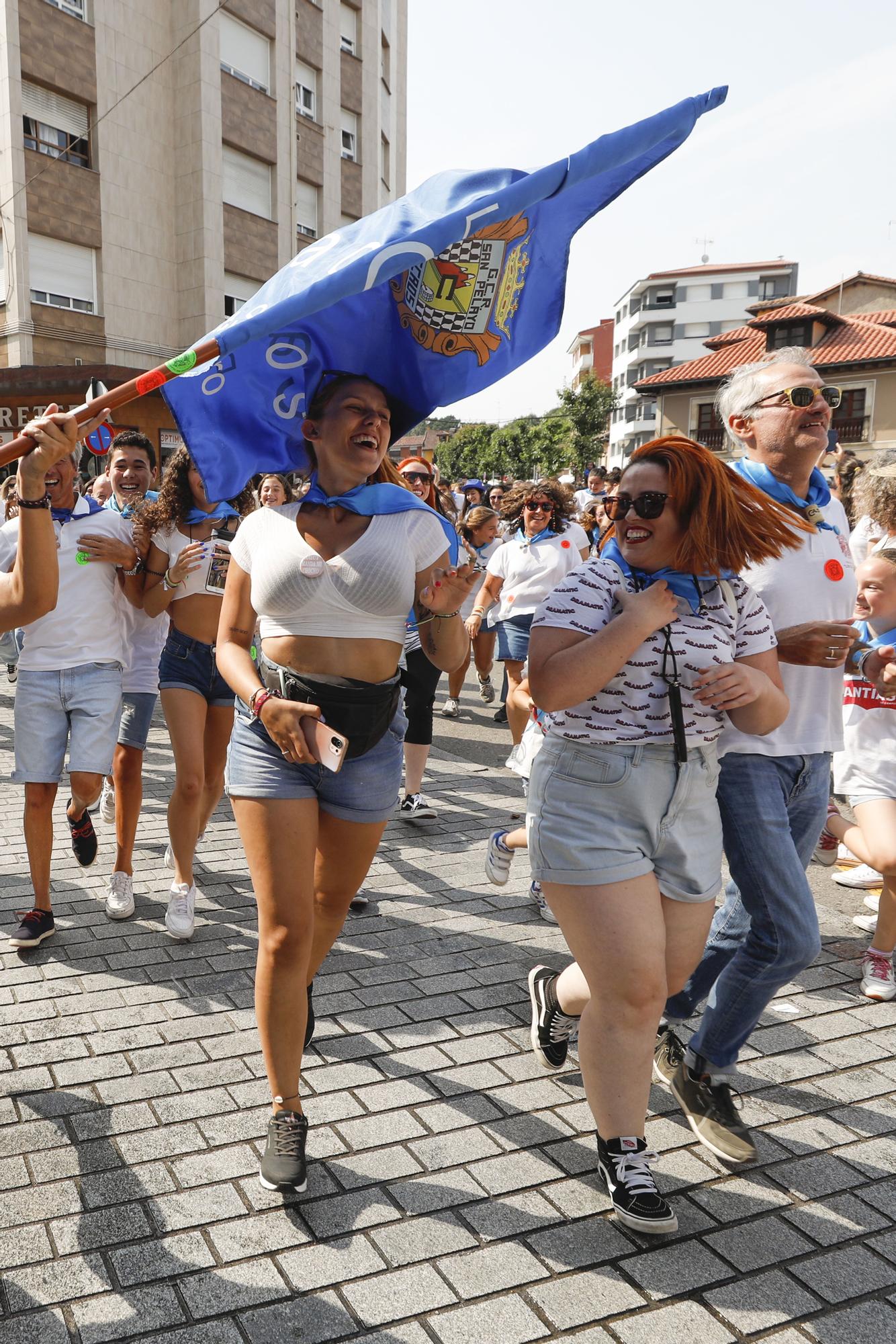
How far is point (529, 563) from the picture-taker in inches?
312

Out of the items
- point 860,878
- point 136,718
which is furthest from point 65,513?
point 860,878

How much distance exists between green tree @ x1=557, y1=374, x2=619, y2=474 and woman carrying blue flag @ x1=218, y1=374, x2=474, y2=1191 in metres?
68.2

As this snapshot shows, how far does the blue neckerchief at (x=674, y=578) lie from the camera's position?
109 inches

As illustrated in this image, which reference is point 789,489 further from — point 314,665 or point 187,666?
point 187,666

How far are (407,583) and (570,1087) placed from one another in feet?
5.78

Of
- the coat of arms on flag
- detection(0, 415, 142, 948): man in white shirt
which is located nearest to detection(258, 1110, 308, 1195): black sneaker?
detection(0, 415, 142, 948): man in white shirt

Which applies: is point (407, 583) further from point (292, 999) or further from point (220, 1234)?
point (220, 1234)

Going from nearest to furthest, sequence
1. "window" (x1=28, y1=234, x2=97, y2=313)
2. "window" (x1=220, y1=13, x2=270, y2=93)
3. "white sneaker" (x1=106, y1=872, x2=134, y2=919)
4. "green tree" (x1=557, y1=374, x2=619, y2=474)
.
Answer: "white sneaker" (x1=106, y1=872, x2=134, y2=919)
"window" (x1=28, y1=234, x2=97, y2=313)
"window" (x1=220, y1=13, x2=270, y2=93)
"green tree" (x1=557, y1=374, x2=619, y2=474)

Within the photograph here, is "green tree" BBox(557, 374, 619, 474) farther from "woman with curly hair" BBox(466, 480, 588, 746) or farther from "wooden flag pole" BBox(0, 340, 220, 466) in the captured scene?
"wooden flag pole" BBox(0, 340, 220, 466)

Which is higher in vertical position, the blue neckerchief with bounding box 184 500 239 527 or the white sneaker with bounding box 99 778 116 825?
the blue neckerchief with bounding box 184 500 239 527

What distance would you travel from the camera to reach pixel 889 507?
4.31 metres

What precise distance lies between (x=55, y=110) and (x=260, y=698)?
80.0ft

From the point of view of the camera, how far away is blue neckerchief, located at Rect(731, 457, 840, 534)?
328 cm

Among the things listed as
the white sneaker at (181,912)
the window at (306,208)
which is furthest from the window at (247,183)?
the white sneaker at (181,912)
